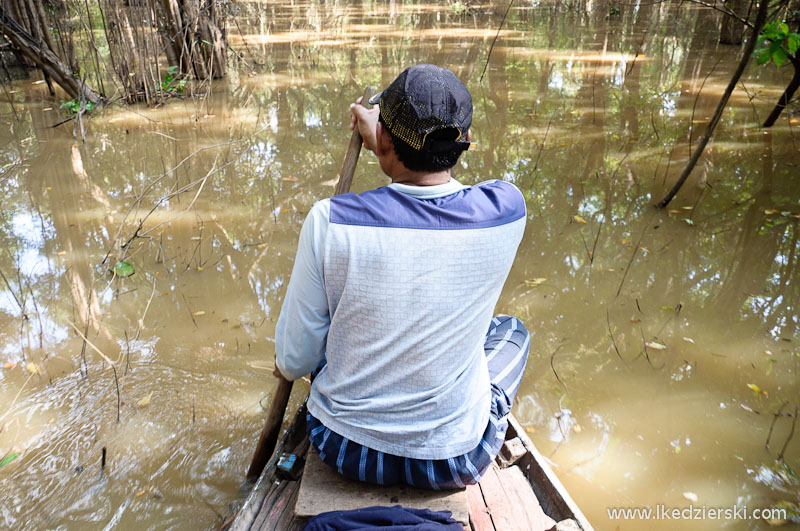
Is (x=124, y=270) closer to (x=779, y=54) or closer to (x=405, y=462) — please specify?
(x=405, y=462)

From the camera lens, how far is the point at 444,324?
136 centimetres

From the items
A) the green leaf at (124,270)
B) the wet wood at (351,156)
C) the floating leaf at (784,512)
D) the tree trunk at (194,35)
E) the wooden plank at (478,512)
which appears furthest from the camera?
the tree trunk at (194,35)

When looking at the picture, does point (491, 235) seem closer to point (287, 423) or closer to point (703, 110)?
point (287, 423)

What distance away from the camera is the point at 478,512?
169cm

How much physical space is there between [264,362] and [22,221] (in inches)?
105

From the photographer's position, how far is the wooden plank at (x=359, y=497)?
4.89 feet

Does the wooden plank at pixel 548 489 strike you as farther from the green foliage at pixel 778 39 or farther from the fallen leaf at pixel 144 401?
the green foliage at pixel 778 39

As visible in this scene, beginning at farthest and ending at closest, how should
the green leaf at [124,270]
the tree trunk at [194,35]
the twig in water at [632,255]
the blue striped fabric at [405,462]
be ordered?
1. the tree trunk at [194,35]
2. the green leaf at [124,270]
3. the twig in water at [632,255]
4. the blue striped fabric at [405,462]

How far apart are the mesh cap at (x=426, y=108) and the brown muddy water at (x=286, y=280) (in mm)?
1571

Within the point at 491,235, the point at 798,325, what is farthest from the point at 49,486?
the point at 798,325

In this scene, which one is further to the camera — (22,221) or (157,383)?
(22,221)

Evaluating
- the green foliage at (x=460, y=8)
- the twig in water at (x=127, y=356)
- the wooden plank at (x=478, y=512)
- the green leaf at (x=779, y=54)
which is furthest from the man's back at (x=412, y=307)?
the green foliage at (x=460, y=8)

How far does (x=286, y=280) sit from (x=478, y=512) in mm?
2232

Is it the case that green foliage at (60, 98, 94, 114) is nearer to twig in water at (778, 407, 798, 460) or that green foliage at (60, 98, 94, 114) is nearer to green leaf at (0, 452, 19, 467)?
green leaf at (0, 452, 19, 467)
